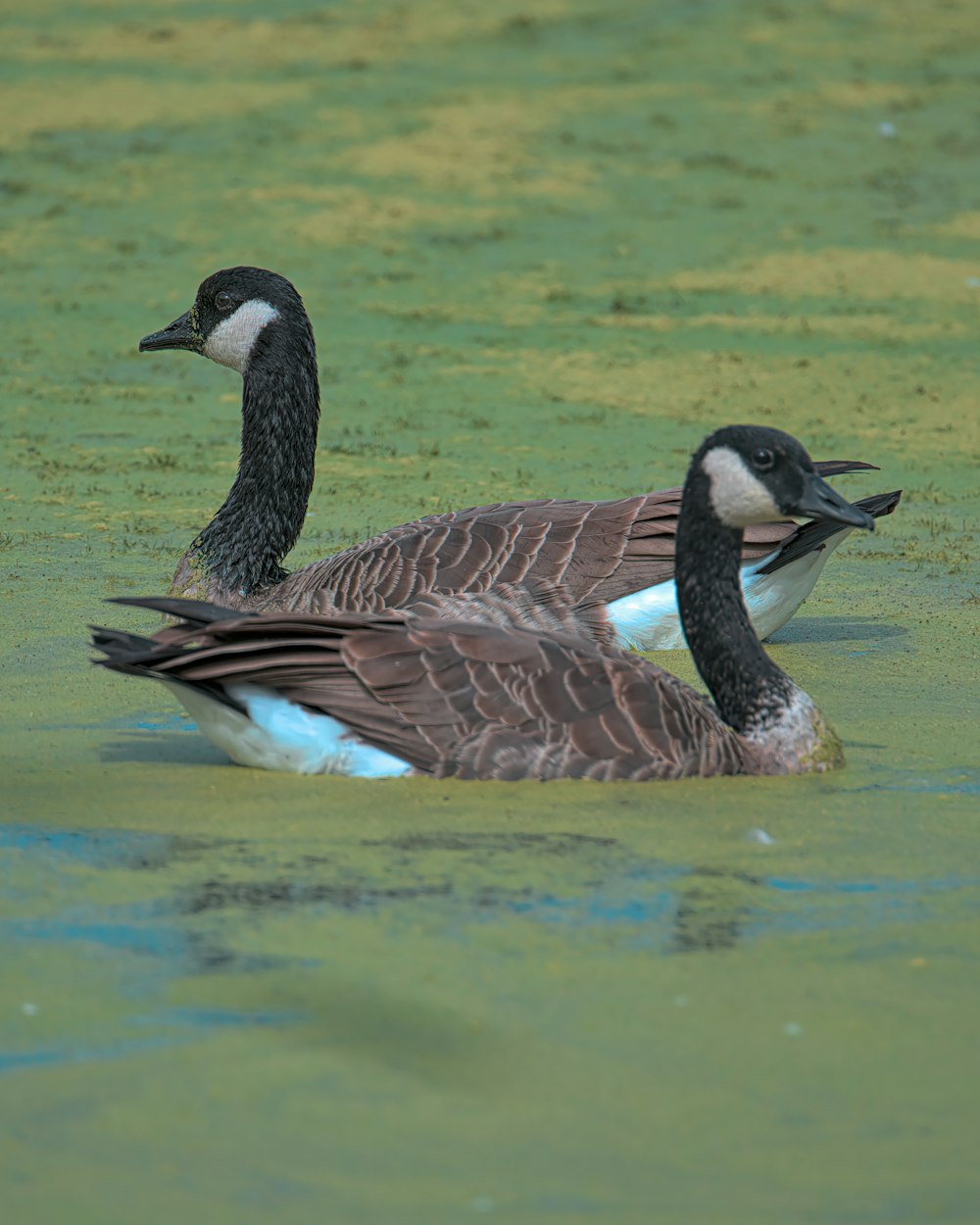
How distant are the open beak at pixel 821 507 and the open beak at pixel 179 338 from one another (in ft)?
10.3

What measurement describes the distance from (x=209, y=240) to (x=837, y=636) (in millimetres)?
7812

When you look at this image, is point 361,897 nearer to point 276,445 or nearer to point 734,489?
point 734,489

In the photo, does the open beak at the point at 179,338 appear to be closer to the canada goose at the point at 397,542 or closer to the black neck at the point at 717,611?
the canada goose at the point at 397,542

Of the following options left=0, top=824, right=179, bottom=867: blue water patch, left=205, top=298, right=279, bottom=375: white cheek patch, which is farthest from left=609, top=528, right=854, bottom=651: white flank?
left=0, top=824, right=179, bottom=867: blue water patch

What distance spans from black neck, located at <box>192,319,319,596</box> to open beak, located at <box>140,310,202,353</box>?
1.05 feet

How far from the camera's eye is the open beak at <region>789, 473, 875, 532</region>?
5318 mm

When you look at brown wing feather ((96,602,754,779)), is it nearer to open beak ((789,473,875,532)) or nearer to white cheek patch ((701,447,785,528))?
white cheek patch ((701,447,785,528))

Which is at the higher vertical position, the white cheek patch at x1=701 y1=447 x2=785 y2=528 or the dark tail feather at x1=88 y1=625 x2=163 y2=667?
the white cheek patch at x1=701 y1=447 x2=785 y2=528

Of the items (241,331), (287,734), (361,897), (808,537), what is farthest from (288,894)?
(241,331)

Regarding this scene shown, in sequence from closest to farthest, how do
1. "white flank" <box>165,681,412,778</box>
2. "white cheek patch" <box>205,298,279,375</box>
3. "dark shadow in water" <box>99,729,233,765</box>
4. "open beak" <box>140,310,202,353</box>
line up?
"white flank" <box>165,681,412,778</box>
"dark shadow in water" <box>99,729,233,765</box>
"white cheek patch" <box>205,298,279,375</box>
"open beak" <box>140,310,202,353</box>

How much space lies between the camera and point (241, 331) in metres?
7.40

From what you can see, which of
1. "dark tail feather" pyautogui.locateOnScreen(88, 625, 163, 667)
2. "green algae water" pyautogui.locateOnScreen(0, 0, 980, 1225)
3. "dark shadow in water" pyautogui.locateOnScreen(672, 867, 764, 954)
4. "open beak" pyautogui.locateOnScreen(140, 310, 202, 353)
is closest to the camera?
"green algae water" pyautogui.locateOnScreen(0, 0, 980, 1225)

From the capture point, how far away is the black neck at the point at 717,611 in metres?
5.31

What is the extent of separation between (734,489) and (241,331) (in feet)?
9.16
